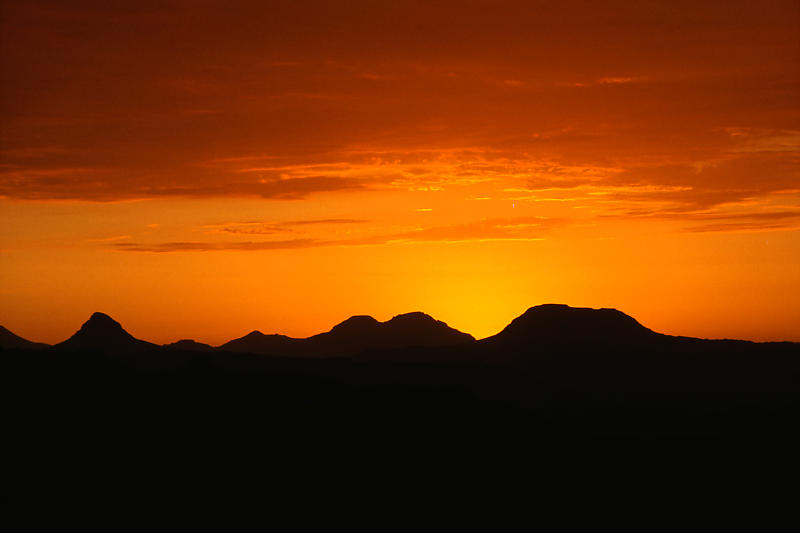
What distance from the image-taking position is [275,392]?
474 feet

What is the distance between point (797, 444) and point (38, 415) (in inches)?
4993

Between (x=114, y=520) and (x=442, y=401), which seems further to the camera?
(x=442, y=401)

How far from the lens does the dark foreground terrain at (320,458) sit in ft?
384

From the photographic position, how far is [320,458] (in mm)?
129375

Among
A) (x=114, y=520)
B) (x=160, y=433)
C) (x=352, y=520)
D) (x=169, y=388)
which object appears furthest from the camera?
(x=169, y=388)

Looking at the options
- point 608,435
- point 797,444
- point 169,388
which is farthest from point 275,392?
point 797,444

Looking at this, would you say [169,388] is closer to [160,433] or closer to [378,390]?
[160,433]

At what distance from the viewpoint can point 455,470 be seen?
135 m

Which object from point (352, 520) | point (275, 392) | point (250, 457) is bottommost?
point (352, 520)

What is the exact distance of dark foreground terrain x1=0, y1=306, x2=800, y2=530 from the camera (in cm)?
11694

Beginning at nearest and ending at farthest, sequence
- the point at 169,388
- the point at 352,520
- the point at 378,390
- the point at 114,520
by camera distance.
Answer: the point at 114,520
the point at 352,520
the point at 169,388
the point at 378,390

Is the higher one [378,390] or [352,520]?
[378,390]

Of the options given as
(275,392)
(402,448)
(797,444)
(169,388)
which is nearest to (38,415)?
(169,388)

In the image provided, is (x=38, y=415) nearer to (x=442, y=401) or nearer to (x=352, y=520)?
(x=352, y=520)
